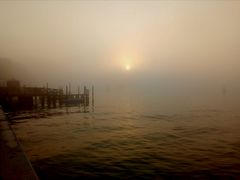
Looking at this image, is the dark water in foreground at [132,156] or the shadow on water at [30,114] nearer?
the dark water in foreground at [132,156]

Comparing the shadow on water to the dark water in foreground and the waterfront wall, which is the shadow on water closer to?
the dark water in foreground

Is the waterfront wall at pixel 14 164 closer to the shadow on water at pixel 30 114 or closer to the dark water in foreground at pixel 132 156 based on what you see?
the dark water in foreground at pixel 132 156

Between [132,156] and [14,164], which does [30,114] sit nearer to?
[132,156]

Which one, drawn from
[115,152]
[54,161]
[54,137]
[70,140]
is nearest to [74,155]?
[54,161]

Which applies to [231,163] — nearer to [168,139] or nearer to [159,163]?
[159,163]

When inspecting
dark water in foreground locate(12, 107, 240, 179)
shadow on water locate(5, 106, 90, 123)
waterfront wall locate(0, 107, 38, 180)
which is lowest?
dark water in foreground locate(12, 107, 240, 179)

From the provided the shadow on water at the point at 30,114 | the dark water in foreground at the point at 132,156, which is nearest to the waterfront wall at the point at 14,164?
the dark water in foreground at the point at 132,156

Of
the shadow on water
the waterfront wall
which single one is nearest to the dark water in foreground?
the waterfront wall

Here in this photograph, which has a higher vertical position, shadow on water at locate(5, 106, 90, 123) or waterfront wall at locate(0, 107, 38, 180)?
waterfront wall at locate(0, 107, 38, 180)

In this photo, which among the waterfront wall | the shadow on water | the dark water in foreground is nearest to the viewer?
the waterfront wall

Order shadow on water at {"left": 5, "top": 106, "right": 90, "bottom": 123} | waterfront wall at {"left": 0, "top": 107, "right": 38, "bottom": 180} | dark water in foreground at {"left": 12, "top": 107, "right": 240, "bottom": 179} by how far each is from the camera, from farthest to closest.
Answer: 1. shadow on water at {"left": 5, "top": 106, "right": 90, "bottom": 123}
2. dark water in foreground at {"left": 12, "top": 107, "right": 240, "bottom": 179}
3. waterfront wall at {"left": 0, "top": 107, "right": 38, "bottom": 180}

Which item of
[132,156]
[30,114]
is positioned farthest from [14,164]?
[30,114]

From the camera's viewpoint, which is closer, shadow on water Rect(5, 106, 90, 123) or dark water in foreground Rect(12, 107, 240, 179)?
dark water in foreground Rect(12, 107, 240, 179)

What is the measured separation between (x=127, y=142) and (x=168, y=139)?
4.60 m
